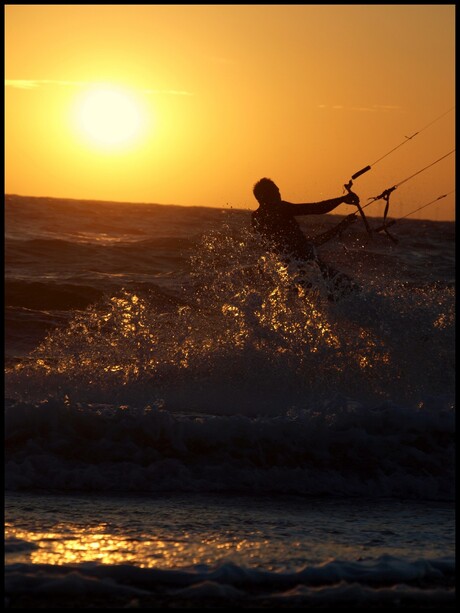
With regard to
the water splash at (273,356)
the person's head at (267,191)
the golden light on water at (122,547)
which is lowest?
the golden light on water at (122,547)

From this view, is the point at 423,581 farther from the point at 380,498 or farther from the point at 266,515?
the point at 380,498

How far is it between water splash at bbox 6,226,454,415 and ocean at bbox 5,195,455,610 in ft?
0.08

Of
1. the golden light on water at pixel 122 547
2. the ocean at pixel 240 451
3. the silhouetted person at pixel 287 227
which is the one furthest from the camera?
the silhouetted person at pixel 287 227

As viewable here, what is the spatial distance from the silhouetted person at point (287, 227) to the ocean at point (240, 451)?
6.4 inches

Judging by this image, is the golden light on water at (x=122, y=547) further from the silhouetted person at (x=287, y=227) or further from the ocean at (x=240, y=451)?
the silhouetted person at (x=287, y=227)

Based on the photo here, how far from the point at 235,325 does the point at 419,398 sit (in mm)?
2592

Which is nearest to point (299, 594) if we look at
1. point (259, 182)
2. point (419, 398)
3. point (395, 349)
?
point (419, 398)

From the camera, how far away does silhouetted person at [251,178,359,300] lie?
10.8m

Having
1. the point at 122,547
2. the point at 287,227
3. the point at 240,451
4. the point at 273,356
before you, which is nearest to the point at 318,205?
the point at 287,227

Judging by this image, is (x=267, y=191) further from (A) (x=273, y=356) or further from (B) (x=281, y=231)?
(A) (x=273, y=356)

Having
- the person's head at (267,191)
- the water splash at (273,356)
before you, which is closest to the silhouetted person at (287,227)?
the person's head at (267,191)

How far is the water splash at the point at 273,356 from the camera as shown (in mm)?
9883

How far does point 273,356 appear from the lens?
34.6ft

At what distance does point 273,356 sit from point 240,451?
3.16m
